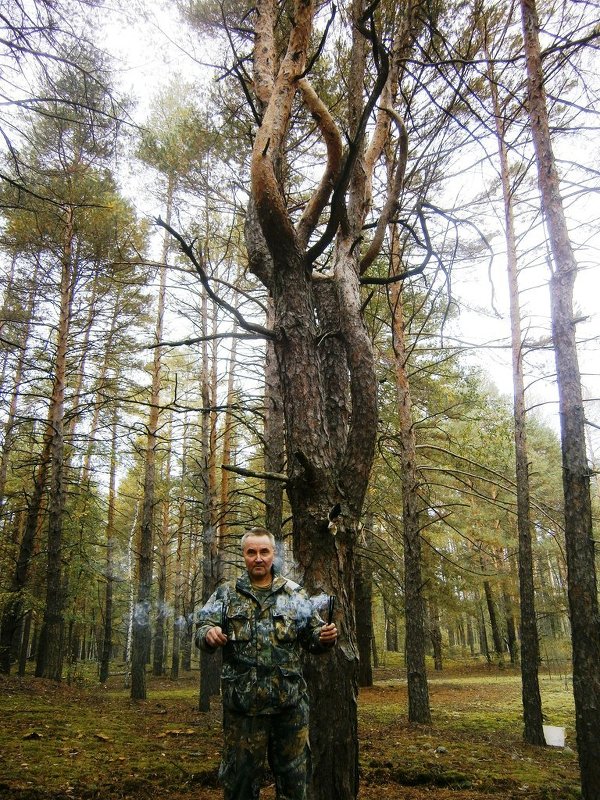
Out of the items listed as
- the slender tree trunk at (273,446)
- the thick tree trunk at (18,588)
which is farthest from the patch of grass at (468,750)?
the thick tree trunk at (18,588)

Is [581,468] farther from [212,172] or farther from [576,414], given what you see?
[212,172]

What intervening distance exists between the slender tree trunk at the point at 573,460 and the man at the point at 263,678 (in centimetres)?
360

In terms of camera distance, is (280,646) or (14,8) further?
(14,8)

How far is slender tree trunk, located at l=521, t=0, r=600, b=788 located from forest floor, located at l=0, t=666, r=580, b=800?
719 mm

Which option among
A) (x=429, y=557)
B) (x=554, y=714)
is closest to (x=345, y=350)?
(x=554, y=714)

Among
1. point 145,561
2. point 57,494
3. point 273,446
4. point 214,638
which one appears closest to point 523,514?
point 273,446

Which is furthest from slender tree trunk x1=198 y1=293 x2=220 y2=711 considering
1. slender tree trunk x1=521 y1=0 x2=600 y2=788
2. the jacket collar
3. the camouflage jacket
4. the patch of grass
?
the camouflage jacket

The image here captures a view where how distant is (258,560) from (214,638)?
485mm

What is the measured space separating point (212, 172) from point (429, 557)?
36.0ft

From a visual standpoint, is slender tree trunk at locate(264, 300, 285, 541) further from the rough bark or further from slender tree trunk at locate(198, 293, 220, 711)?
the rough bark

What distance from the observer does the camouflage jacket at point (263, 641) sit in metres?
2.44

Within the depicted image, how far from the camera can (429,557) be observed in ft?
43.2

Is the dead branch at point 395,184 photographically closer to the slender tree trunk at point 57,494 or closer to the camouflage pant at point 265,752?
the camouflage pant at point 265,752

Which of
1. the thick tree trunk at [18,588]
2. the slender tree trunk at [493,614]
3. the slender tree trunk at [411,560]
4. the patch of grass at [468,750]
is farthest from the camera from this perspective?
the slender tree trunk at [493,614]
